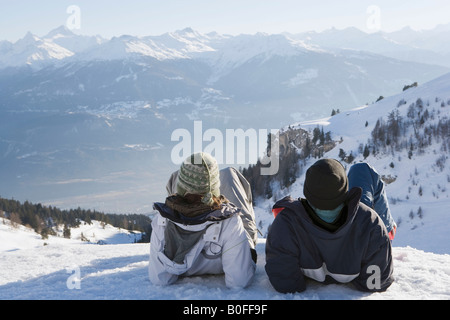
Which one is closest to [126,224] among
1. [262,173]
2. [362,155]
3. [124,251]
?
[262,173]

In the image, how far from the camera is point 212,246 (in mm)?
3949

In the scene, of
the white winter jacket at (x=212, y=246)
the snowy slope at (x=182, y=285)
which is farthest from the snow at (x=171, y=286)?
the white winter jacket at (x=212, y=246)

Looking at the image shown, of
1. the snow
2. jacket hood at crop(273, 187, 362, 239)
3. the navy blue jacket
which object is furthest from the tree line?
jacket hood at crop(273, 187, 362, 239)

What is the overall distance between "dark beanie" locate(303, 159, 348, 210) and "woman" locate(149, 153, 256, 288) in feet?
3.09

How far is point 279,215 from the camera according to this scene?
11.9 ft

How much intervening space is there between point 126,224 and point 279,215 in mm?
101662

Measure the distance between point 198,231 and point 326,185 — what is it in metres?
1.45

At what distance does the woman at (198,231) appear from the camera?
12.4ft

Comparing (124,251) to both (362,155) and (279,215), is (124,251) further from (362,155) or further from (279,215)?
(362,155)

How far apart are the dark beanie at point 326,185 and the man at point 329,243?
1 centimetres

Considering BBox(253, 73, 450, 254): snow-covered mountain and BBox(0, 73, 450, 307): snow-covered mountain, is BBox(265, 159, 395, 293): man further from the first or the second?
BBox(253, 73, 450, 254): snow-covered mountain

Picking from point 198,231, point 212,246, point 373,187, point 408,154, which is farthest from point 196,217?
point 408,154

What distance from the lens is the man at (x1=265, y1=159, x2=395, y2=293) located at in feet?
11.2

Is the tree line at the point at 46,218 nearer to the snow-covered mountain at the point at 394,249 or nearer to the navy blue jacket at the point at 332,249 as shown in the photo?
the snow-covered mountain at the point at 394,249
